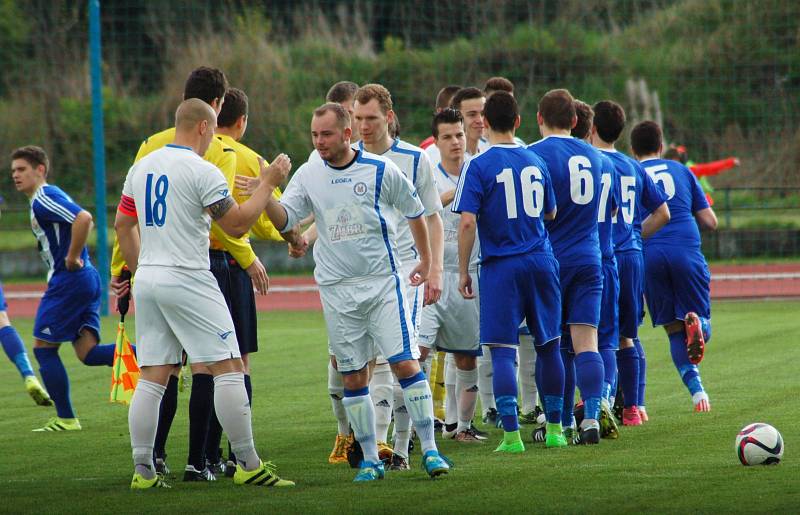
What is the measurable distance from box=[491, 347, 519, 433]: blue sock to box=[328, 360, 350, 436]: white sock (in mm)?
930

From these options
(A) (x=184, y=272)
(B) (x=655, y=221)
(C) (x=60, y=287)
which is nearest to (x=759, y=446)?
(B) (x=655, y=221)

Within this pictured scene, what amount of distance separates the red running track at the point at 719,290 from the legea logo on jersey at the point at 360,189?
14.2m

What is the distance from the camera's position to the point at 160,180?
640 cm

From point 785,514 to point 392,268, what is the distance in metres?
2.36

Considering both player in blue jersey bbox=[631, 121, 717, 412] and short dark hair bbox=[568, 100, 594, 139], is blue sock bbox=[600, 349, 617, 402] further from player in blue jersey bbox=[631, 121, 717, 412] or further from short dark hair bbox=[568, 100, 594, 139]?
short dark hair bbox=[568, 100, 594, 139]

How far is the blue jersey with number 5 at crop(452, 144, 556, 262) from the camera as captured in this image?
755 centimetres

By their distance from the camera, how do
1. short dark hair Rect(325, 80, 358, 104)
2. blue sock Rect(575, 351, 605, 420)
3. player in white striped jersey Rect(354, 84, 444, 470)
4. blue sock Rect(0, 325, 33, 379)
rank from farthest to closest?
blue sock Rect(0, 325, 33, 379) → short dark hair Rect(325, 80, 358, 104) → blue sock Rect(575, 351, 605, 420) → player in white striped jersey Rect(354, 84, 444, 470)

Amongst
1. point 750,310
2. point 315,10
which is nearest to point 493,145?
point 750,310

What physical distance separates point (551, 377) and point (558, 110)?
1674 millimetres

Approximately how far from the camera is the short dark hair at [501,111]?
300 inches

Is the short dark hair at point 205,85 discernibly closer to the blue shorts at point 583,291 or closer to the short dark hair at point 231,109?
the short dark hair at point 231,109

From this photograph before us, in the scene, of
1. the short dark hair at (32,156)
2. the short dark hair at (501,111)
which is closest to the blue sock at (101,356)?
the short dark hair at (32,156)

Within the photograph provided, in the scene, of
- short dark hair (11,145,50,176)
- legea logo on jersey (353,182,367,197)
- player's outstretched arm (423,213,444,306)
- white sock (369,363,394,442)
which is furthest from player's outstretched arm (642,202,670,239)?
short dark hair (11,145,50,176)

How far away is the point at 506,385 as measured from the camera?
754 centimetres
